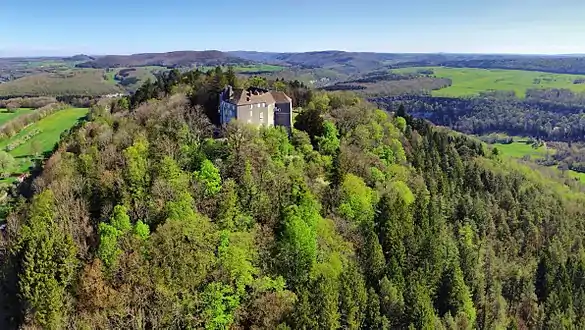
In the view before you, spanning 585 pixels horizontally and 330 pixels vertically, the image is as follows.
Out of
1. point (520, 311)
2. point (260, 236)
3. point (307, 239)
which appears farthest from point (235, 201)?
point (520, 311)

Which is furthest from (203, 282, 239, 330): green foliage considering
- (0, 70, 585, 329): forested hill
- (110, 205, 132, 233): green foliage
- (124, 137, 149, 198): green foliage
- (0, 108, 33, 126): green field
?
(0, 108, 33, 126): green field

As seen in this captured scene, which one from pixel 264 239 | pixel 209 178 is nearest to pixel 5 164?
pixel 209 178

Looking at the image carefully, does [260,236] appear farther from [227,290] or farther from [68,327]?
[68,327]

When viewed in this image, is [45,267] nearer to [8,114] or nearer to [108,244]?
[108,244]

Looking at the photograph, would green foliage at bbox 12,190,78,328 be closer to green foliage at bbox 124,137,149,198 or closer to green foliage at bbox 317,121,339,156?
green foliage at bbox 124,137,149,198

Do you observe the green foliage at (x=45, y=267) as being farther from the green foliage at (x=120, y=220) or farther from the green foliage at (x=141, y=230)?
the green foliage at (x=141, y=230)

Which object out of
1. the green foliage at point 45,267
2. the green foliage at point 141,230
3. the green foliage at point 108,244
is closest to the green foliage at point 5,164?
the green foliage at point 45,267
